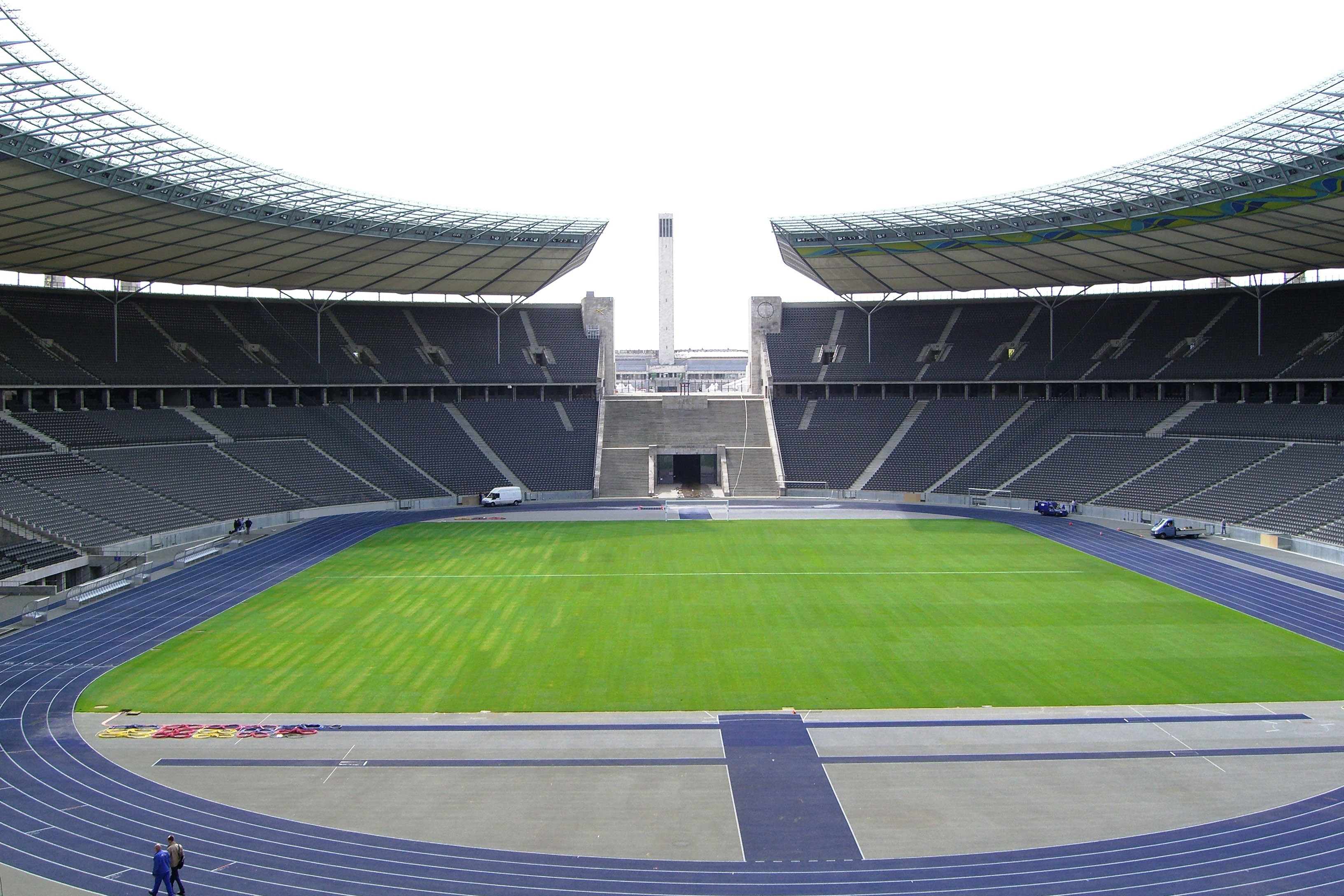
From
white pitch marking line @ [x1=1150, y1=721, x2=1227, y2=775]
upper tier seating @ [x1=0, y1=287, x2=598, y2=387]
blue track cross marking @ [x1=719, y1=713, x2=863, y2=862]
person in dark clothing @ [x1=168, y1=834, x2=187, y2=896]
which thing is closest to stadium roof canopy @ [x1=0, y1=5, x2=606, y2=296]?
upper tier seating @ [x1=0, y1=287, x2=598, y2=387]

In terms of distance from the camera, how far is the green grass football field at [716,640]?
1964cm

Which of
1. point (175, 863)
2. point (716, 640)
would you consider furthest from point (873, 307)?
point (175, 863)

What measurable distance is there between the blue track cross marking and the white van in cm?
3354

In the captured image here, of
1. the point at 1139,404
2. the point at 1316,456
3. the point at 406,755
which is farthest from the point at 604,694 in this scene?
the point at 1139,404

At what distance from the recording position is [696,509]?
4866 centimetres

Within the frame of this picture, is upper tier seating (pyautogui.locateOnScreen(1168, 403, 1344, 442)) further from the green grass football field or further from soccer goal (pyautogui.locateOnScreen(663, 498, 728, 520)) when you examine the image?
soccer goal (pyautogui.locateOnScreen(663, 498, 728, 520))

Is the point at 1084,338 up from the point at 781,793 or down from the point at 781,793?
up

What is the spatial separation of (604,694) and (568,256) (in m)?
40.1

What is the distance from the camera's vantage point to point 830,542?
38531 millimetres

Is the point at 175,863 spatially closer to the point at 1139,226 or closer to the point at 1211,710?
Result: the point at 1211,710

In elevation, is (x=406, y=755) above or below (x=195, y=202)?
below

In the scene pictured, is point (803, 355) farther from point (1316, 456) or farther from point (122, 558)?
point (122, 558)

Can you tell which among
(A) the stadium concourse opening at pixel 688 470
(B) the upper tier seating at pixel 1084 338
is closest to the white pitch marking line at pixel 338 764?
(A) the stadium concourse opening at pixel 688 470

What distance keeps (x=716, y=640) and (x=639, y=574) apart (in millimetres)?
8704
